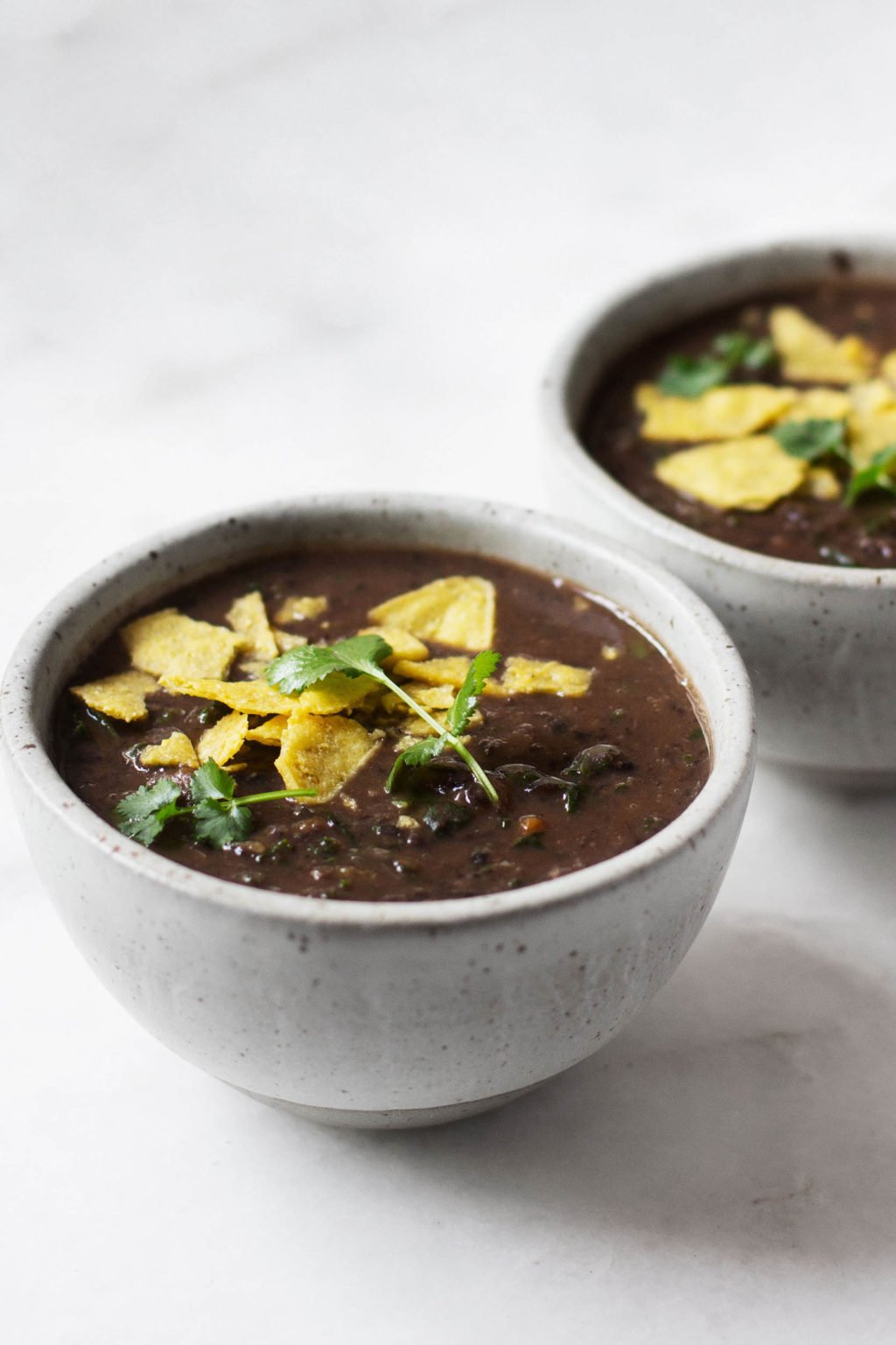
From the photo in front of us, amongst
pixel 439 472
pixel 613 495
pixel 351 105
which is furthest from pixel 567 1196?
pixel 351 105

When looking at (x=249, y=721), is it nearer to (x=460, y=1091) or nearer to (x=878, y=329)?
(x=460, y=1091)

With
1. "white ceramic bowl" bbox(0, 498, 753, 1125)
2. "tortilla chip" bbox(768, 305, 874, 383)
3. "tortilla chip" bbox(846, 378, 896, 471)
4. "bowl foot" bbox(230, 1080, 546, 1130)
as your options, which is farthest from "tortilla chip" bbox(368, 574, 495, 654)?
"tortilla chip" bbox(768, 305, 874, 383)

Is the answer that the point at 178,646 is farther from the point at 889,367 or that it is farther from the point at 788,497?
the point at 889,367

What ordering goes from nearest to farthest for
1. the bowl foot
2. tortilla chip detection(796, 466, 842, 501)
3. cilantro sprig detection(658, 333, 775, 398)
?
the bowl foot, tortilla chip detection(796, 466, 842, 501), cilantro sprig detection(658, 333, 775, 398)

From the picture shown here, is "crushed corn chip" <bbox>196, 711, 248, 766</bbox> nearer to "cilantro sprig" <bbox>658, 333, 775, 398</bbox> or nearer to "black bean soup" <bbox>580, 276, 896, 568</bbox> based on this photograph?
"black bean soup" <bbox>580, 276, 896, 568</bbox>

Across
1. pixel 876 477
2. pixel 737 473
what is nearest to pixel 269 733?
pixel 737 473

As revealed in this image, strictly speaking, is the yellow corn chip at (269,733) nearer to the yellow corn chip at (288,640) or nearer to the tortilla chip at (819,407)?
the yellow corn chip at (288,640)
